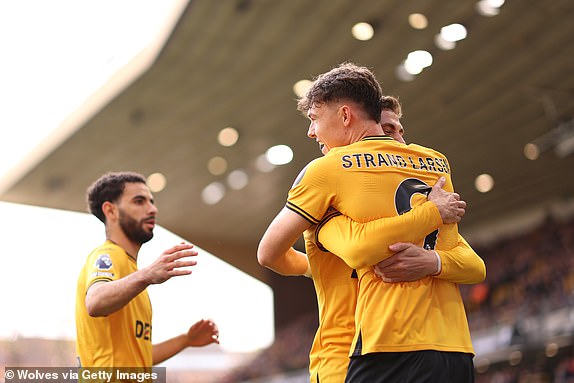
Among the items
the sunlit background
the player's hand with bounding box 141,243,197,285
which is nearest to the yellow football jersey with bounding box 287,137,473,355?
the player's hand with bounding box 141,243,197,285

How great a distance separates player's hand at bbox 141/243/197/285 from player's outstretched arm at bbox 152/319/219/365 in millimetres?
1002

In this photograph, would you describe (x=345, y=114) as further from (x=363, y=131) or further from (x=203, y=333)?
(x=203, y=333)

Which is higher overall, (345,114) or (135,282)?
(345,114)

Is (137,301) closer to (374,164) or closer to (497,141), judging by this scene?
(374,164)

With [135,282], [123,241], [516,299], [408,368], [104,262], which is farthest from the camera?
[516,299]

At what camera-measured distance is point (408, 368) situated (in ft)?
7.70

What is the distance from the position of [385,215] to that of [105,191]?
6.76ft

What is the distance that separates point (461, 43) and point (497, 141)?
430cm

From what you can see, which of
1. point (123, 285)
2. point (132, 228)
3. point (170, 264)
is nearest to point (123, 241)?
point (132, 228)

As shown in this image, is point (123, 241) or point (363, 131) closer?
point (363, 131)

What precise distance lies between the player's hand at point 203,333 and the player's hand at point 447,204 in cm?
185

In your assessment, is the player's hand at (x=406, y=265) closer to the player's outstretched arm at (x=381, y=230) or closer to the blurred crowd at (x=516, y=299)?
the player's outstretched arm at (x=381, y=230)

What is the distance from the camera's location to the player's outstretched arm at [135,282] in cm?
301

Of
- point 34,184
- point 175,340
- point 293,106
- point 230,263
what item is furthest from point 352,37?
point 175,340
